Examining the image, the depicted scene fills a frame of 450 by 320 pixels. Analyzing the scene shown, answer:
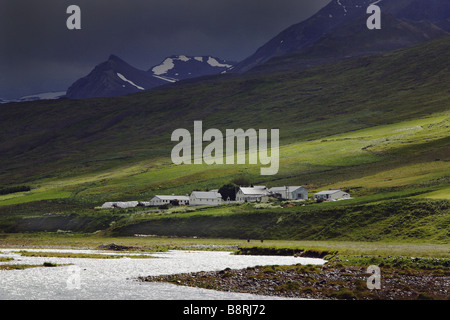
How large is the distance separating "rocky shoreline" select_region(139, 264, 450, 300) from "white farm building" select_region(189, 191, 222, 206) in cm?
10124

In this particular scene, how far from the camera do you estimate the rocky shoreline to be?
4641cm

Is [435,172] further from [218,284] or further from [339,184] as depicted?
[218,284]

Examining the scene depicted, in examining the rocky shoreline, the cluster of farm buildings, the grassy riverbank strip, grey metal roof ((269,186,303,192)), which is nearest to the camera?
the rocky shoreline

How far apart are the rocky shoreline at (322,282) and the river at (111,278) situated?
2946mm

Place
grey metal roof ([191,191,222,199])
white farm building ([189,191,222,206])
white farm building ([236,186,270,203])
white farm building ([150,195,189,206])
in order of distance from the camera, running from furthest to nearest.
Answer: white farm building ([150,195,189,206])
grey metal roof ([191,191,222,199])
white farm building ([189,191,222,206])
white farm building ([236,186,270,203])

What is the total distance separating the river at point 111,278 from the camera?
4784 cm

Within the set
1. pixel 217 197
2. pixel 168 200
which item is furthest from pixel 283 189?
pixel 168 200

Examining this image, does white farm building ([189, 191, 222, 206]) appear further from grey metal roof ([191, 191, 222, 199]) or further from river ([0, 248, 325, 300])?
river ([0, 248, 325, 300])

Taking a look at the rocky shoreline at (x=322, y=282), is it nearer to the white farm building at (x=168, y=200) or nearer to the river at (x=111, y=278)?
the river at (x=111, y=278)

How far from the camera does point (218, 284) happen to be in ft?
174

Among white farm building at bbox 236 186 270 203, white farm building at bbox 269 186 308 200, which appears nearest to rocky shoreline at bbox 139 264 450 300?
white farm building at bbox 269 186 308 200

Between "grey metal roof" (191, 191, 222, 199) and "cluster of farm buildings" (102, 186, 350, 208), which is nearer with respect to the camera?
"cluster of farm buildings" (102, 186, 350, 208)

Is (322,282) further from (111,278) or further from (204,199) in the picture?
(204,199)
